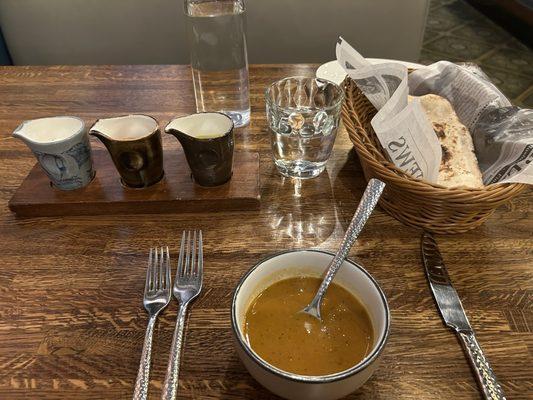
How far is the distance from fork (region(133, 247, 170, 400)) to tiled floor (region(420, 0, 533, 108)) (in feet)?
8.08

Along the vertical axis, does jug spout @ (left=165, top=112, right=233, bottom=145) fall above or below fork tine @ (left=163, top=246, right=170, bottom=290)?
above

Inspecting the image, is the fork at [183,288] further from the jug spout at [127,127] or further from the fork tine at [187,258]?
the jug spout at [127,127]

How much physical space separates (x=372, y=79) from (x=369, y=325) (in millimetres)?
485

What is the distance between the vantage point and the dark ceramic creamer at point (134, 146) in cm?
76

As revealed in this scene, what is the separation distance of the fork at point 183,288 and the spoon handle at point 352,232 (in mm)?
181

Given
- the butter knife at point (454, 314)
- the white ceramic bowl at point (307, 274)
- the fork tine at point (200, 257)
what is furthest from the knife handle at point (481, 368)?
the fork tine at point (200, 257)

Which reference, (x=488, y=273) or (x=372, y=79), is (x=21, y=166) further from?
(x=488, y=273)

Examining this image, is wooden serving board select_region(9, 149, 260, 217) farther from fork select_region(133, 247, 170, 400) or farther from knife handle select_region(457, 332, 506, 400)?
knife handle select_region(457, 332, 506, 400)

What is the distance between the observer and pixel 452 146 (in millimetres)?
833

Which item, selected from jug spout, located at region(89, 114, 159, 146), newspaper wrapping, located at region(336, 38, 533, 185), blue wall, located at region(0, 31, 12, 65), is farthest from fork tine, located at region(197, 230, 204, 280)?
blue wall, located at region(0, 31, 12, 65)

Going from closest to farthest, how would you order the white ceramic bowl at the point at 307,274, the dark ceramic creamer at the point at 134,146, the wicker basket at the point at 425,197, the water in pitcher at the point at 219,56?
the white ceramic bowl at the point at 307,274, the wicker basket at the point at 425,197, the dark ceramic creamer at the point at 134,146, the water in pitcher at the point at 219,56

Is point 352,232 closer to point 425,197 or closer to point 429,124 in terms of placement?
point 425,197

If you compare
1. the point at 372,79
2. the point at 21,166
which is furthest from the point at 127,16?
the point at 372,79

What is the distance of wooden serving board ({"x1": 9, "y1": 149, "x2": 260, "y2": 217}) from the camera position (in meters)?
0.80
